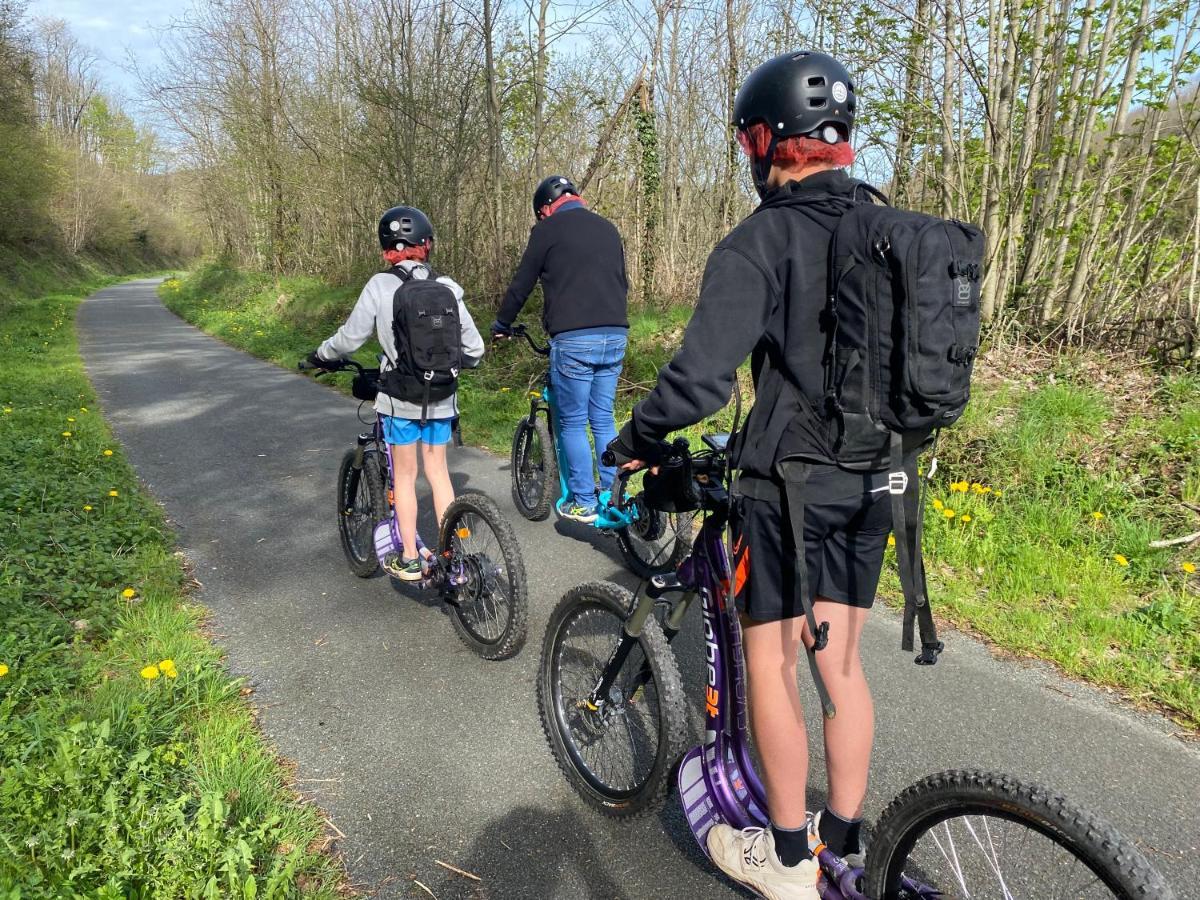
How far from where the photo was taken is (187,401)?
9766 millimetres

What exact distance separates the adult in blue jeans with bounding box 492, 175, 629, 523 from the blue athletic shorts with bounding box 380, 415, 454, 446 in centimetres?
134

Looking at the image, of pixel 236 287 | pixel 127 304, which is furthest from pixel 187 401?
pixel 127 304

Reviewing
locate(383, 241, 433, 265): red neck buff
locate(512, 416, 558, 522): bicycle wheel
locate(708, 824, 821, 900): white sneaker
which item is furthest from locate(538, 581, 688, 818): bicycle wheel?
locate(512, 416, 558, 522): bicycle wheel

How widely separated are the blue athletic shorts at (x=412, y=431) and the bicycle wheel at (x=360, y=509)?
36 centimetres

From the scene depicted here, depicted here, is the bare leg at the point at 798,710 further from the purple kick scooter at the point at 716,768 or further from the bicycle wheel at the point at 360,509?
the bicycle wheel at the point at 360,509

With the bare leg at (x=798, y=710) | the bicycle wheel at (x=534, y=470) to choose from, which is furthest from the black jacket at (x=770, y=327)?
the bicycle wheel at (x=534, y=470)

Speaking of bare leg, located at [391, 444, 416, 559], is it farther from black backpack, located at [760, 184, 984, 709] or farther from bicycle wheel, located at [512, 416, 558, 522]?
black backpack, located at [760, 184, 984, 709]

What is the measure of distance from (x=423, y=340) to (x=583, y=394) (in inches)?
64.8

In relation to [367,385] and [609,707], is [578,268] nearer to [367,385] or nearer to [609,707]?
[367,385]

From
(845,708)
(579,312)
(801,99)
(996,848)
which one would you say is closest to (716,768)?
(845,708)

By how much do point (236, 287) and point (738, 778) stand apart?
24847mm

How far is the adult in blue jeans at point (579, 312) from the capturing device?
4.93m

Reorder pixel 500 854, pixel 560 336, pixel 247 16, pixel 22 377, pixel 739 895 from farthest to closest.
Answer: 1. pixel 247 16
2. pixel 22 377
3. pixel 560 336
4. pixel 500 854
5. pixel 739 895

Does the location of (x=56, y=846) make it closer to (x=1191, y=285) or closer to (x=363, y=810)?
(x=363, y=810)
